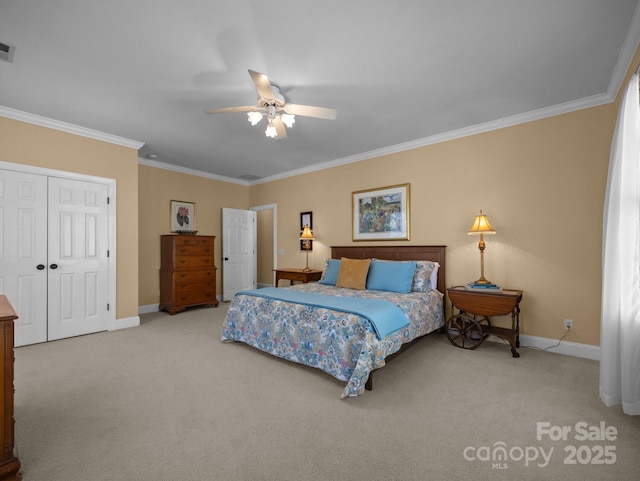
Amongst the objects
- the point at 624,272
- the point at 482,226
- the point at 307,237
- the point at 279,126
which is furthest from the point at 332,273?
the point at 624,272

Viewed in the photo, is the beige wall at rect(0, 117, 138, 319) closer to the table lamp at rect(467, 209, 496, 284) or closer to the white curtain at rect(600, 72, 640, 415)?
the table lamp at rect(467, 209, 496, 284)

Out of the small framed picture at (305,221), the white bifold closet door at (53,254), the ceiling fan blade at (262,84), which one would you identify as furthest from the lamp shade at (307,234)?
the ceiling fan blade at (262,84)

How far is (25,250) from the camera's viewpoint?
3.51 metres

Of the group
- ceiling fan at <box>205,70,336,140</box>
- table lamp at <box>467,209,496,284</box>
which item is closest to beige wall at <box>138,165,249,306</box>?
ceiling fan at <box>205,70,336,140</box>

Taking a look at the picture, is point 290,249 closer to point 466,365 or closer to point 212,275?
point 212,275

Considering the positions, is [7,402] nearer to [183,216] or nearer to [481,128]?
[183,216]

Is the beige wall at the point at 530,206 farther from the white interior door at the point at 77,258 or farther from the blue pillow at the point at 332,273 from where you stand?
the white interior door at the point at 77,258

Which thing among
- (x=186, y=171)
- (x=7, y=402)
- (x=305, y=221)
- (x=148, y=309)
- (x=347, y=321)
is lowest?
(x=148, y=309)

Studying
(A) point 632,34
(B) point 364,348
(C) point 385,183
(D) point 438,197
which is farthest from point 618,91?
(B) point 364,348

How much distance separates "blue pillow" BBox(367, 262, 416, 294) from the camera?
12.2ft

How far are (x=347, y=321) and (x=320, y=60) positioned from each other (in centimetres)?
213

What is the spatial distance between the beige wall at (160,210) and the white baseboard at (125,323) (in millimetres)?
913

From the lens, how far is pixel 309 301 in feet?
9.80

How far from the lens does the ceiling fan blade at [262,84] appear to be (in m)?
2.16
